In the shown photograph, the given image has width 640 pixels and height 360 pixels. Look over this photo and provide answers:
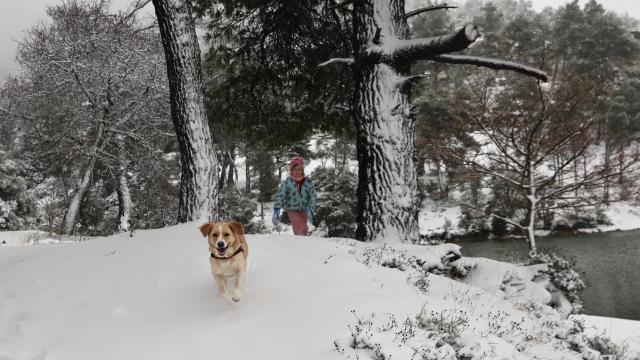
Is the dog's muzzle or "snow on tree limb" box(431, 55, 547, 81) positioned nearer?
the dog's muzzle

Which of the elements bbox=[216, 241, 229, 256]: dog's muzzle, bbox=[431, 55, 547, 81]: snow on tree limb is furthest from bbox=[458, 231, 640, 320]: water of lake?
bbox=[216, 241, 229, 256]: dog's muzzle

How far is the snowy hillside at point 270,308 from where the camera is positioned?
3006 millimetres

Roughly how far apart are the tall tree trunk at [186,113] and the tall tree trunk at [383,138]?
2.49 meters

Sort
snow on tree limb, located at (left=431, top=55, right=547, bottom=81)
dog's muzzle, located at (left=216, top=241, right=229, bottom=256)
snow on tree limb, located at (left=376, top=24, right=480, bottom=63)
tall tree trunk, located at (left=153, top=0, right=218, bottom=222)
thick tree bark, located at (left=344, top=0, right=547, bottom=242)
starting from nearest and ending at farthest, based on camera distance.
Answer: dog's muzzle, located at (left=216, top=241, right=229, bottom=256), snow on tree limb, located at (left=376, top=24, right=480, bottom=63), snow on tree limb, located at (left=431, top=55, right=547, bottom=81), thick tree bark, located at (left=344, top=0, right=547, bottom=242), tall tree trunk, located at (left=153, top=0, right=218, bottom=222)

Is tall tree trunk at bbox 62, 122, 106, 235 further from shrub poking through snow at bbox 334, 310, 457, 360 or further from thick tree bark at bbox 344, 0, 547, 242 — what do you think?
shrub poking through snow at bbox 334, 310, 457, 360

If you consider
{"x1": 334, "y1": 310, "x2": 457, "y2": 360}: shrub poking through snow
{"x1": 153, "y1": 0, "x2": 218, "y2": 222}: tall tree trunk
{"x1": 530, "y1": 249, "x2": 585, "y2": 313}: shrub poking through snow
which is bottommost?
{"x1": 530, "y1": 249, "x2": 585, "y2": 313}: shrub poking through snow

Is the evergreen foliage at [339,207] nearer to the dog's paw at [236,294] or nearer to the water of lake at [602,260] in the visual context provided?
the water of lake at [602,260]

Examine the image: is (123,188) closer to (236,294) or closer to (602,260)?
(236,294)

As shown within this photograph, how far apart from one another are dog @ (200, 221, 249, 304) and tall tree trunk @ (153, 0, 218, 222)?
293 cm

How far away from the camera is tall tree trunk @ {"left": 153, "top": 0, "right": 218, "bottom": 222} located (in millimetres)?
6555

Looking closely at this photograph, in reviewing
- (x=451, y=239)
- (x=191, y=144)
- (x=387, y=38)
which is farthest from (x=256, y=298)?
(x=451, y=239)

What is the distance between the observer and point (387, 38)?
19.7 ft

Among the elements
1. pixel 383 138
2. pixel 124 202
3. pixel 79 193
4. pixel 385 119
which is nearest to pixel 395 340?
pixel 383 138

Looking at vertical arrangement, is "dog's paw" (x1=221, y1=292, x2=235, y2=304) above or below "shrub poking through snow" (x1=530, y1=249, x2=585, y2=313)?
above
